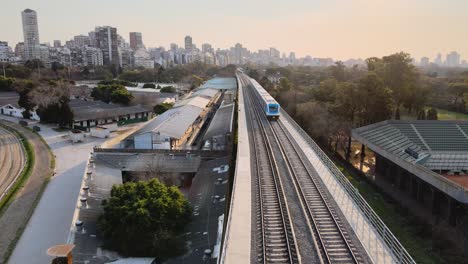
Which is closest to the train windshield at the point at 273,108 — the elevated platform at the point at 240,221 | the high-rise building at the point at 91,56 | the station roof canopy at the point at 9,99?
the elevated platform at the point at 240,221

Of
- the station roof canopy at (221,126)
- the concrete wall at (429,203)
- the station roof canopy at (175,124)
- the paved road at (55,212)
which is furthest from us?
the station roof canopy at (221,126)

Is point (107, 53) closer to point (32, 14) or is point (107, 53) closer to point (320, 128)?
point (32, 14)

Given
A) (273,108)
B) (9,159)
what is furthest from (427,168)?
(9,159)

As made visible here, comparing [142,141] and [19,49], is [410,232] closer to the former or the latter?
[142,141]

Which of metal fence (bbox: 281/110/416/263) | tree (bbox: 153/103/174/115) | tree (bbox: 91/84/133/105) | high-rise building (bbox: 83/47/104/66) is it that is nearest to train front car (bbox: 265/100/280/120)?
metal fence (bbox: 281/110/416/263)

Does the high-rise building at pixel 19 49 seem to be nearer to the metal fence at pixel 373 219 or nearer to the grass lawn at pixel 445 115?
the grass lawn at pixel 445 115

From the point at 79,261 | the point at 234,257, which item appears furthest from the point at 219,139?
the point at 234,257

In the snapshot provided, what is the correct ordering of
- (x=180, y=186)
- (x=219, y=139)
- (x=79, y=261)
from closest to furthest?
(x=79, y=261) → (x=180, y=186) → (x=219, y=139)
